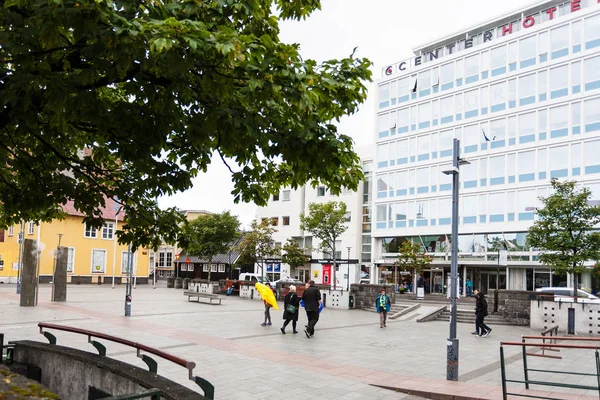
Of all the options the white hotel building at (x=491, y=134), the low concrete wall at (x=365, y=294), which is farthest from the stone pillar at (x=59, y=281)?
the white hotel building at (x=491, y=134)

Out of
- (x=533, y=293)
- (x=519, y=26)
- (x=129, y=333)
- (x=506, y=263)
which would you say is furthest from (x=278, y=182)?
(x=519, y=26)

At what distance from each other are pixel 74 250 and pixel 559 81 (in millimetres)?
43207

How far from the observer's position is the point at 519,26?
42.4 m

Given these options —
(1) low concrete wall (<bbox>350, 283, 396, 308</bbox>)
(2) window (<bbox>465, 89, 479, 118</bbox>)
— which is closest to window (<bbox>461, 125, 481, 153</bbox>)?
(2) window (<bbox>465, 89, 479, 118</bbox>)

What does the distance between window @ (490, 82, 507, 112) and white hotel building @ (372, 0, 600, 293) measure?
0.08m

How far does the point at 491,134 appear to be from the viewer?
4141 centimetres

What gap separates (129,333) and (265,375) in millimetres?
6734

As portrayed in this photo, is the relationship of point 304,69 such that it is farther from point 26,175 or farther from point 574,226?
point 574,226

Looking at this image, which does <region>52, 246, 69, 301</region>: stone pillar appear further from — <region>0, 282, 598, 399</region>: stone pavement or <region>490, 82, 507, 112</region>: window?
<region>490, 82, 507, 112</region>: window

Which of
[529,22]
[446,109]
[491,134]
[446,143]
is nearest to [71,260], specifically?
[446,143]

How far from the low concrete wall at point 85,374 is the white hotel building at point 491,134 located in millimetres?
35686

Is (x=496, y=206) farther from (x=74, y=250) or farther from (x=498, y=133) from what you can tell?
(x=74, y=250)

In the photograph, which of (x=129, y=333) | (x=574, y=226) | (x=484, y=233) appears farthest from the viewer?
(x=484, y=233)

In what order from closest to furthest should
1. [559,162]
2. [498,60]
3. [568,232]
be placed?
[568,232] → [559,162] → [498,60]
